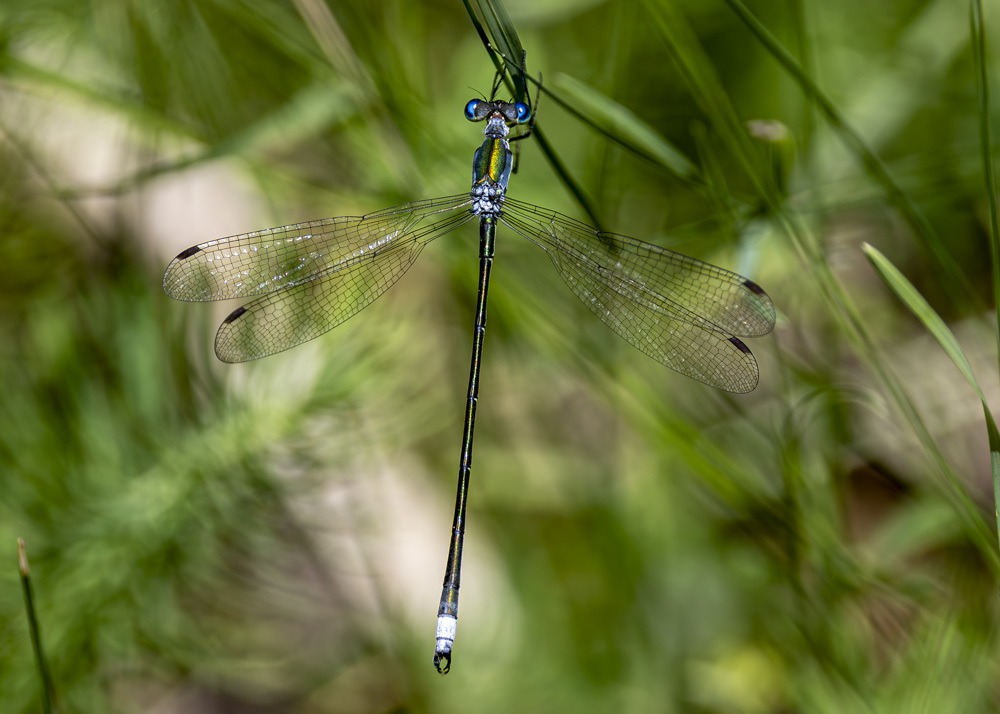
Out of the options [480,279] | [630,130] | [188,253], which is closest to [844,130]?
[630,130]

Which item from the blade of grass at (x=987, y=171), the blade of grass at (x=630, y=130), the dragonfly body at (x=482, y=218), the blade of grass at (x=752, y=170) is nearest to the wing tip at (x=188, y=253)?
the dragonfly body at (x=482, y=218)

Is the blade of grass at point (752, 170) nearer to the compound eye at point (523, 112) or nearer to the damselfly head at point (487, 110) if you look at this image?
the compound eye at point (523, 112)

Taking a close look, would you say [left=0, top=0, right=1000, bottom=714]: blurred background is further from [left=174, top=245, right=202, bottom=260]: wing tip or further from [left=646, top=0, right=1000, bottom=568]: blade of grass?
[left=174, top=245, right=202, bottom=260]: wing tip

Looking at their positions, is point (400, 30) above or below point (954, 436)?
above

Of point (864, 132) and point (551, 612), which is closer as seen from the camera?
point (551, 612)

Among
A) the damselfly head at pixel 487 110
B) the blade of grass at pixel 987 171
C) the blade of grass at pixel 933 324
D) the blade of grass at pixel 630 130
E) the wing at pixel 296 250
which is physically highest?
the damselfly head at pixel 487 110

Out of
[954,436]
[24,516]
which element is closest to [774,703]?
[954,436]

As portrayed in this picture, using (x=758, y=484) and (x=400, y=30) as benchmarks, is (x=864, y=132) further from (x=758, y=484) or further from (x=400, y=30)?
(x=400, y=30)
